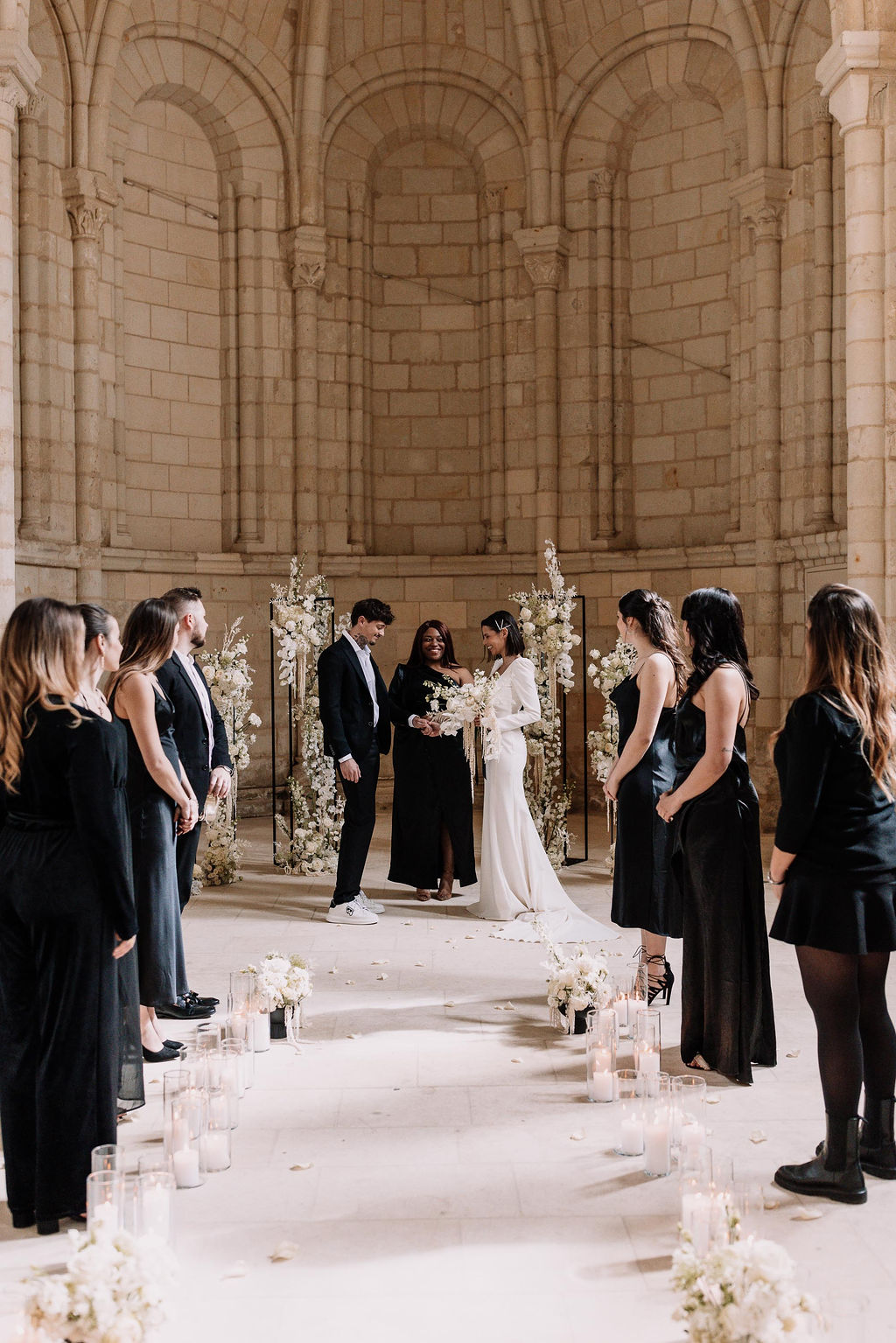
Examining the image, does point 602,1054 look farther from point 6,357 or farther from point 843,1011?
point 6,357

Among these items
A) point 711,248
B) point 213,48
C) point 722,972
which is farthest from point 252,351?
point 722,972

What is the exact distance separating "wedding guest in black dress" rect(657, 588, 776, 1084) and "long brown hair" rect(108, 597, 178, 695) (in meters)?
1.89

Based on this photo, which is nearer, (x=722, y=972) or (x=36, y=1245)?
(x=36, y=1245)

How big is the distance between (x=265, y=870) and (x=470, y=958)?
10.1ft

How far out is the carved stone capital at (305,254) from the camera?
11750 millimetres

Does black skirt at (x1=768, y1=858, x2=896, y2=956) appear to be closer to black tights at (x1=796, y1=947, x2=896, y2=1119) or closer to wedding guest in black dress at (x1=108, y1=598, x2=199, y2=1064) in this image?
black tights at (x1=796, y1=947, x2=896, y2=1119)

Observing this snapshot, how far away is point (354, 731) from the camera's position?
778cm

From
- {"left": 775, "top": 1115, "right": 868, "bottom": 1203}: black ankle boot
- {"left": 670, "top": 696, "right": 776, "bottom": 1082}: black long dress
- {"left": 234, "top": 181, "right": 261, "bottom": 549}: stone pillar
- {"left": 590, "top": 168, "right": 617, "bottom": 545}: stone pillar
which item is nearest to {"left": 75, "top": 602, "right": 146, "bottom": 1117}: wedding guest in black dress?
{"left": 670, "top": 696, "right": 776, "bottom": 1082}: black long dress

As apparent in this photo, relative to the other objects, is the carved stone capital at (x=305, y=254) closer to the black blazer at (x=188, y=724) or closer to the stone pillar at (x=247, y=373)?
the stone pillar at (x=247, y=373)

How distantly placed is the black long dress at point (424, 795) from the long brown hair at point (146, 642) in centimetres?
326

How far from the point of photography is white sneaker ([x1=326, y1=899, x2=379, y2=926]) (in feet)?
24.0

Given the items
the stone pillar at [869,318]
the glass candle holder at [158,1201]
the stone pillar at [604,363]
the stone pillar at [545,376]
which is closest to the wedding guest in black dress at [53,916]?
the glass candle holder at [158,1201]

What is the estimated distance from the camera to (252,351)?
1184cm

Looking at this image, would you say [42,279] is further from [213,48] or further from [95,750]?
[95,750]
